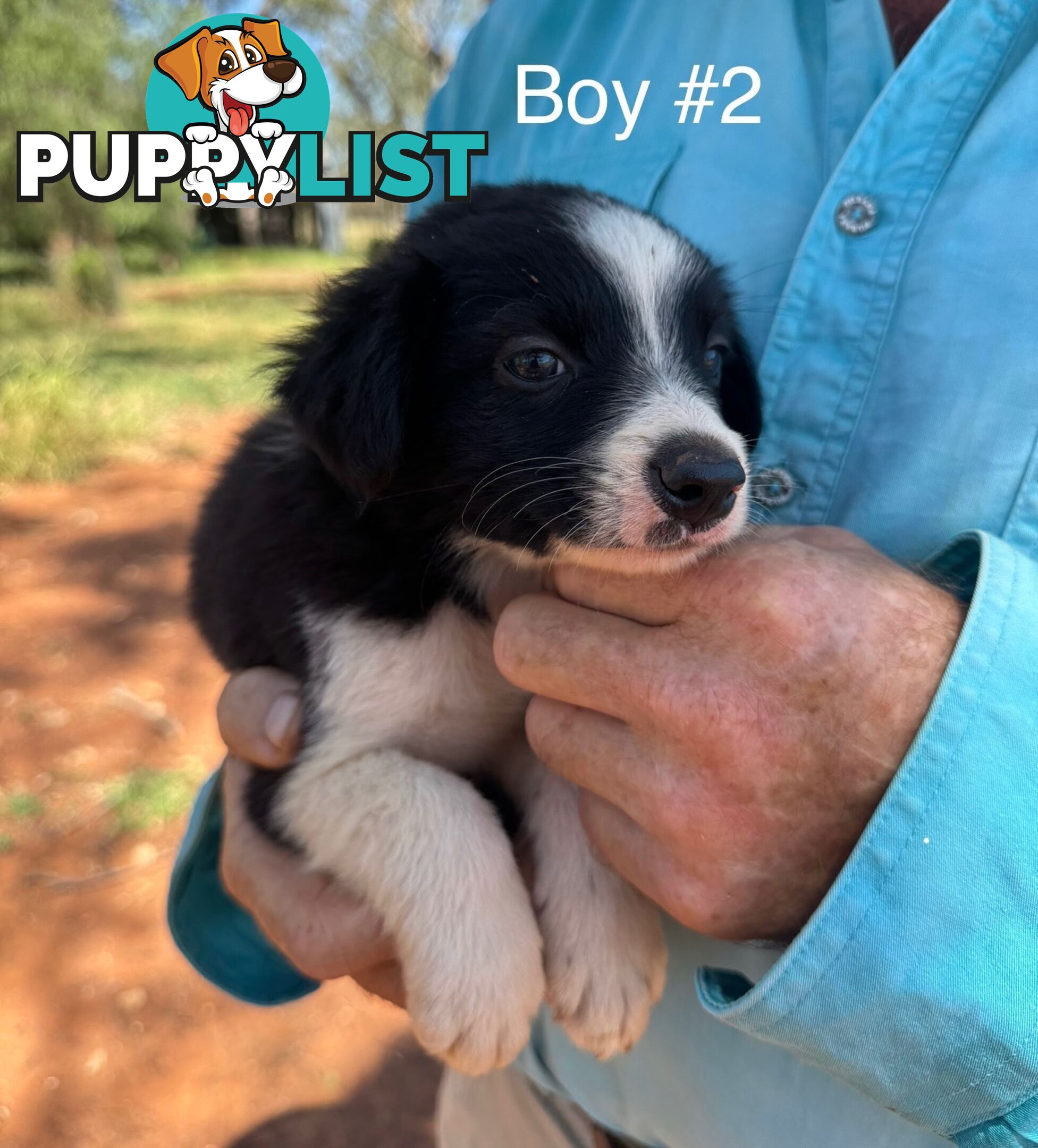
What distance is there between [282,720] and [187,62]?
428 centimetres

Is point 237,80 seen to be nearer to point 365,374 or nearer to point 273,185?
point 273,185

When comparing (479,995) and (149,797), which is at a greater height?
(479,995)

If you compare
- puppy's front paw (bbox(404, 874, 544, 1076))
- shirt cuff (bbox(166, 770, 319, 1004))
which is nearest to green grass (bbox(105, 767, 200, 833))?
→ shirt cuff (bbox(166, 770, 319, 1004))

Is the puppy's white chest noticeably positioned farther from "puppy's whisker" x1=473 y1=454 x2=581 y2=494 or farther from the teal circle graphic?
the teal circle graphic

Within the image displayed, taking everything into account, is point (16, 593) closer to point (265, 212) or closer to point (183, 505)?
point (183, 505)

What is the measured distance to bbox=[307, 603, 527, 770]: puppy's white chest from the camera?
5.96ft

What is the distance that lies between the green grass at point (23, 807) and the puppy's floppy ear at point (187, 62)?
3658 mm

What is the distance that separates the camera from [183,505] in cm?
829

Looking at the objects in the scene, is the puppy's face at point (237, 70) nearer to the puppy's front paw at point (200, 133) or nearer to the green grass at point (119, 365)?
the puppy's front paw at point (200, 133)

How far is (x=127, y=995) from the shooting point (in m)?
3.86

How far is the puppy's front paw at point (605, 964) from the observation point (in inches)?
64.4

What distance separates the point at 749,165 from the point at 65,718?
4983 mm

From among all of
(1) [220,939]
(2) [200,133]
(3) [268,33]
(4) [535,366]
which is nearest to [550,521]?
(4) [535,366]

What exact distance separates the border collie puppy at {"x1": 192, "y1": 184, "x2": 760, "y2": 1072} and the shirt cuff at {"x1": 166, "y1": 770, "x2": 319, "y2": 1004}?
1.72 feet
